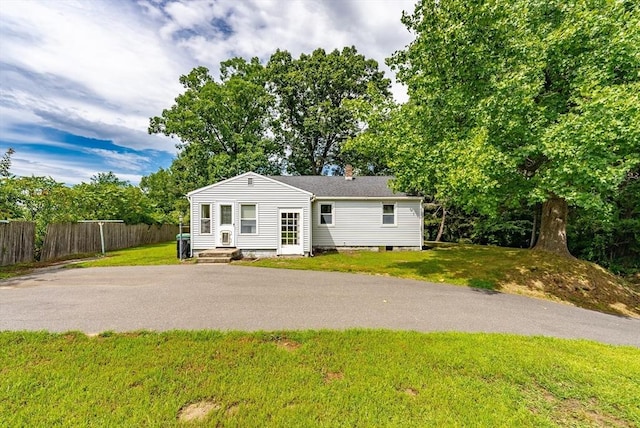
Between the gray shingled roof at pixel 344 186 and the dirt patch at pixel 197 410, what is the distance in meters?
13.8

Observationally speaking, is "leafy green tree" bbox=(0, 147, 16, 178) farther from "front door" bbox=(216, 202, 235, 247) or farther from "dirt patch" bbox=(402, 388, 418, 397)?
"dirt patch" bbox=(402, 388, 418, 397)

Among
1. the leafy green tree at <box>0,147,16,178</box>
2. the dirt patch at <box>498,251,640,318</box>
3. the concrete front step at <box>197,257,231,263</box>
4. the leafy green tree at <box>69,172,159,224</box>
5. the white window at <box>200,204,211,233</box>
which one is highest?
the leafy green tree at <box>0,147,16,178</box>

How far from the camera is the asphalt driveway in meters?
5.30

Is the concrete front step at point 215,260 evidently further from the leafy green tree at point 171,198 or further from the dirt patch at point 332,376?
the leafy green tree at point 171,198

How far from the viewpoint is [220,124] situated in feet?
85.4

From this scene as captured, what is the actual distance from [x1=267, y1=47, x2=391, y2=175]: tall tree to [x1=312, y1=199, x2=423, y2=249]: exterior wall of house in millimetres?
13499

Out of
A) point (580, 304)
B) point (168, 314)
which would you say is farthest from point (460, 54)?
point (168, 314)

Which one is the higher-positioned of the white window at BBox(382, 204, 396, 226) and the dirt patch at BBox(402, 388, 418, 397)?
the white window at BBox(382, 204, 396, 226)

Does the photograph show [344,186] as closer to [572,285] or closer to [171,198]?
[572,285]

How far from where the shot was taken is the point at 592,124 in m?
6.89

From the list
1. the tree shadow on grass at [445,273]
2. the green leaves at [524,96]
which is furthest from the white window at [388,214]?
the green leaves at [524,96]

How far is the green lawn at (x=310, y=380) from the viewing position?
284 cm

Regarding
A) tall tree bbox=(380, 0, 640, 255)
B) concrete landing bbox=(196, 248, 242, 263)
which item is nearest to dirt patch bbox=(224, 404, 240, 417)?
tall tree bbox=(380, 0, 640, 255)

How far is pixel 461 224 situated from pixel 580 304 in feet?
45.4
